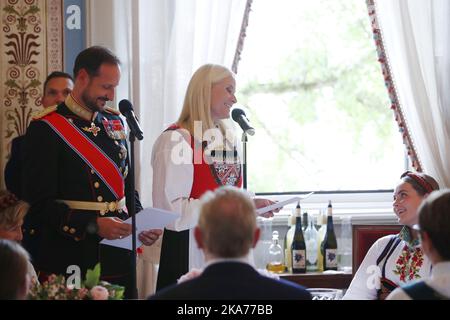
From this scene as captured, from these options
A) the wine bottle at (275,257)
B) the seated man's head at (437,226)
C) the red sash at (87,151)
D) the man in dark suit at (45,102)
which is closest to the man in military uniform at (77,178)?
the red sash at (87,151)

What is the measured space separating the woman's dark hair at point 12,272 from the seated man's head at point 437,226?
97 centimetres

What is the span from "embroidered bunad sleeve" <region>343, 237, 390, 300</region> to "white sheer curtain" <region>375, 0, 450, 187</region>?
0.84m

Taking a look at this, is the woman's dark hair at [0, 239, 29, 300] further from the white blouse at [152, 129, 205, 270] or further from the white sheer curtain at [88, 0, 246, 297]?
the white sheer curtain at [88, 0, 246, 297]

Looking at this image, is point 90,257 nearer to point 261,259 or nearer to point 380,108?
point 261,259

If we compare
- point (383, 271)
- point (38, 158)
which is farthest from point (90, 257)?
point (383, 271)

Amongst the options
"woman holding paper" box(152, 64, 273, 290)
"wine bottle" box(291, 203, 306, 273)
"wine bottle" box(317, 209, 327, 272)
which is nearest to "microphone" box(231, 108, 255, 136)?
"woman holding paper" box(152, 64, 273, 290)

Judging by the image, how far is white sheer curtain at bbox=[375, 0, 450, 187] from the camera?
4293mm

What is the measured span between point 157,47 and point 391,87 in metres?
1.16

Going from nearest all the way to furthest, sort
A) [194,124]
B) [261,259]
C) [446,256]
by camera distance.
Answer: [446,256]
[194,124]
[261,259]

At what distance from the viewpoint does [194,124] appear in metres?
3.51

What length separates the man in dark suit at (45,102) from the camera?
3.74 m

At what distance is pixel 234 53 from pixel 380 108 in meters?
0.90

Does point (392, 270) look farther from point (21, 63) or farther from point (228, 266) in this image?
point (21, 63)

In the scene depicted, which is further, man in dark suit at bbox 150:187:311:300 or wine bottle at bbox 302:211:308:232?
wine bottle at bbox 302:211:308:232
